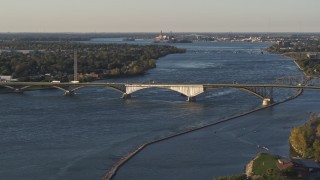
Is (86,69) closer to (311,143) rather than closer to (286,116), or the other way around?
(286,116)

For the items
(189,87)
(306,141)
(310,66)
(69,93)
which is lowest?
(69,93)

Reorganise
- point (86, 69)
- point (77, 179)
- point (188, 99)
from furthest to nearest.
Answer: point (86, 69) < point (188, 99) < point (77, 179)

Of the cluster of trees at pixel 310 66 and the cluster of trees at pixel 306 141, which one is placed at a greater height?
the cluster of trees at pixel 306 141

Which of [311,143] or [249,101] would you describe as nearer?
[311,143]

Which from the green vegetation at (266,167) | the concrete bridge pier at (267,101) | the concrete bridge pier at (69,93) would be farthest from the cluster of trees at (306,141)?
the concrete bridge pier at (69,93)

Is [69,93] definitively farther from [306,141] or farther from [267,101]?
[306,141]

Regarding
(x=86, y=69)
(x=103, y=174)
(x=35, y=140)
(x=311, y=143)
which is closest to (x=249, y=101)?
(x=311, y=143)

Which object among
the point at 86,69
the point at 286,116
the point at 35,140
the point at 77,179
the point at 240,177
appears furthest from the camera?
the point at 86,69

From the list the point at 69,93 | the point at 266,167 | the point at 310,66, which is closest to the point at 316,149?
the point at 266,167

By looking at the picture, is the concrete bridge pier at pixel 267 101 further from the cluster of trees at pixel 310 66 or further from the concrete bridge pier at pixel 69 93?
the cluster of trees at pixel 310 66
